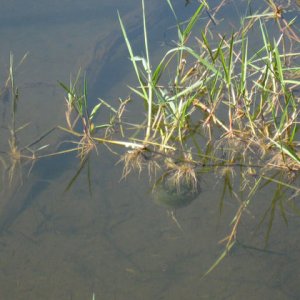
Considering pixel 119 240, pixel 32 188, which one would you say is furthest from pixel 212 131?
pixel 32 188

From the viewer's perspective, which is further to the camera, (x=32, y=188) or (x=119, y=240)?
(x=32, y=188)

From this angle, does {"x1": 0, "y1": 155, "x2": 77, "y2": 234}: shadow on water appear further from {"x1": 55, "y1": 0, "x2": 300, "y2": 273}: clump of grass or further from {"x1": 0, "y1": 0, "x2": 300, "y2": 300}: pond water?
{"x1": 55, "y1": 0, "x2": 300, "y2": 273}: clump of grass

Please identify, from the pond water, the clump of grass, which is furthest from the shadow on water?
the clump of grass

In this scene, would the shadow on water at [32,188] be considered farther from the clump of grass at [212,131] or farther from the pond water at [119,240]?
the clump of grass at [212,131]

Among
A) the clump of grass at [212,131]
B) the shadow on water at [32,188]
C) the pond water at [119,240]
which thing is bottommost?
the pond water at [119,240]

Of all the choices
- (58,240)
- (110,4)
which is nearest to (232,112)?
(58,240)

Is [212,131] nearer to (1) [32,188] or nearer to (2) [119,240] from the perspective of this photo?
(2) [119,240]

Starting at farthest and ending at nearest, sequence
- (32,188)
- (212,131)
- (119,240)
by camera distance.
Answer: (212,131) → (32,188) → (119,240)

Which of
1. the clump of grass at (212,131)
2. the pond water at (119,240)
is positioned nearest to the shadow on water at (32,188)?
the pond water at (119,240)

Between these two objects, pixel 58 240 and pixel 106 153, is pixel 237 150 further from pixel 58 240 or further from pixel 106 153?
pixel 58 240

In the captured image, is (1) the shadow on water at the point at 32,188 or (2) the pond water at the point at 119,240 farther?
(1) the shadow on water at the point at 32,188

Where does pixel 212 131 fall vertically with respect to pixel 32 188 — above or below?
above
